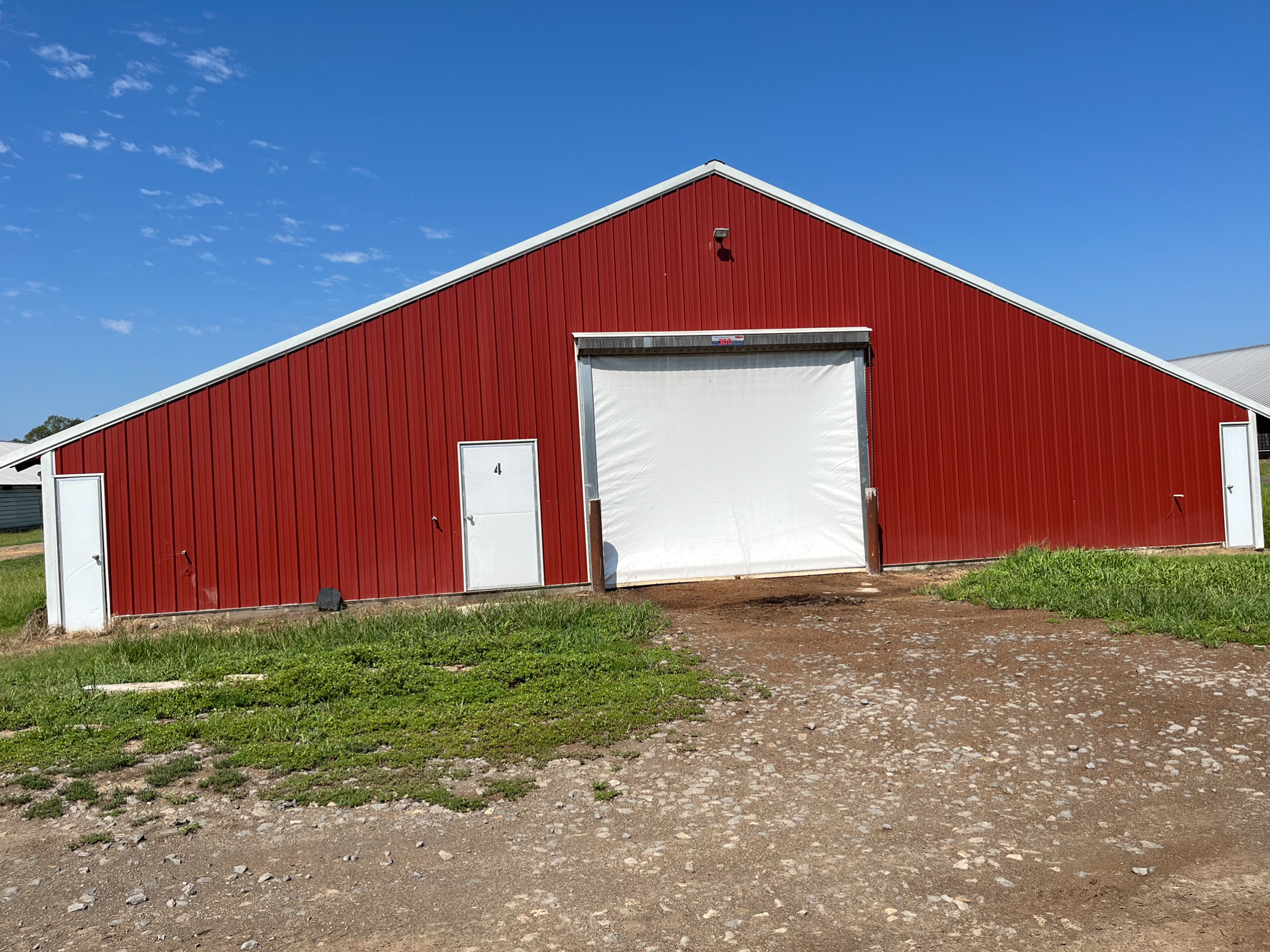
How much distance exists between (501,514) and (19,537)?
105 ft

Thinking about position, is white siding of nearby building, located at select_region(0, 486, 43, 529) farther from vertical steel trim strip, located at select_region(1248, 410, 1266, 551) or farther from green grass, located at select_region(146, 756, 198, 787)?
vertical steel trim strip, located at select_region(1248, 410, 1266, 551)

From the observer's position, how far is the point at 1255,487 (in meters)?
14.9

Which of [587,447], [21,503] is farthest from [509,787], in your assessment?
[21,503]

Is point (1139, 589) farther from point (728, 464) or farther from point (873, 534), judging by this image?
point (728, 464)

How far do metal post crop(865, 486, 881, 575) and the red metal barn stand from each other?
9.8 inches

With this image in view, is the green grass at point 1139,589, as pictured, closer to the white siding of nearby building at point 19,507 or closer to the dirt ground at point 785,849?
the dirt ground at point 785,849

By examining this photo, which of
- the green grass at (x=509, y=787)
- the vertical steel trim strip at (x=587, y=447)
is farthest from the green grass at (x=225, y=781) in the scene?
the vertical steel trim strip at (x=587, y=447)

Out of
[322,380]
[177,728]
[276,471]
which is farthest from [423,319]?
[177,728]

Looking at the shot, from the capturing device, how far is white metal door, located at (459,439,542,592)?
1280 centimetres

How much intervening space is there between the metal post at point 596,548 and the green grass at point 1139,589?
182 inches

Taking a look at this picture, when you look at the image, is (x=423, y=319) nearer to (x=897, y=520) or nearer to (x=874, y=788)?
(x=897, y=520)

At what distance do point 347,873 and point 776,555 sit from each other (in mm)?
10652

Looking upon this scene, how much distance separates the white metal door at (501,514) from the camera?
12.8 m

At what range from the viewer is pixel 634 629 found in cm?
935
